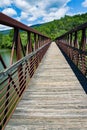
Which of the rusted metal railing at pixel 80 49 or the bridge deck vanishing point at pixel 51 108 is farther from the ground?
the rusted metal railing at pixel 80 49

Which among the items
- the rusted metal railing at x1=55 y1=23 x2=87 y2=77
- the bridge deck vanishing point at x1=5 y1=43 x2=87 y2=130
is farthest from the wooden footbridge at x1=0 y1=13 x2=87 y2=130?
the rusted metal railing at x1=55 y1=23 x2=87 y2=77

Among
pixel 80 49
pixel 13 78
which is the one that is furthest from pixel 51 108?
pixel 80 49

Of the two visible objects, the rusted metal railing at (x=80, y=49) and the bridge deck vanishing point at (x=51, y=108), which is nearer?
the bridge deck vanishing point at (x=51, y=108)

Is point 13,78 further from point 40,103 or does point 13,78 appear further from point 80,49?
point 80,49

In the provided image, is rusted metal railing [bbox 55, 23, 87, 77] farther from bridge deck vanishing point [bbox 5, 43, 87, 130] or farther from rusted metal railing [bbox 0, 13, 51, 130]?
rusted metal railing [bbox 0, 13, 51, 130]

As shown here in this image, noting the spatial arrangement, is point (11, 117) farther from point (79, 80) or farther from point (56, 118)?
point (79, 80)

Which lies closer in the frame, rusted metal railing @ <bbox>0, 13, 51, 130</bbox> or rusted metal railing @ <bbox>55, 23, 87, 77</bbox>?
rusted metal railing @ <bbox>0, 13, 51, 130</bbox>

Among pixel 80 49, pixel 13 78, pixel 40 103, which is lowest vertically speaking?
pixel 40 103

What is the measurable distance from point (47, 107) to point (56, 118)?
1.87 feet

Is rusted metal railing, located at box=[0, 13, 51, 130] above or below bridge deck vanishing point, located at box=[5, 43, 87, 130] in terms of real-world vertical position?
above

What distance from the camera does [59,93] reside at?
5254mm

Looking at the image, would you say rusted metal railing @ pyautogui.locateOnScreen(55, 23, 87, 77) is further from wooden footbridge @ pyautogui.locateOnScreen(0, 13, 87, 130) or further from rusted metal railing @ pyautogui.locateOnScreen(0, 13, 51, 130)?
rusted metal railing @ pyautogui.locateOnScreen(0, 13, 51, 130)

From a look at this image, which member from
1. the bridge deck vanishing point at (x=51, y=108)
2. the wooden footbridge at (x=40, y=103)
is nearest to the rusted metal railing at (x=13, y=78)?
the wooden footbridge at (x=40, y=103)

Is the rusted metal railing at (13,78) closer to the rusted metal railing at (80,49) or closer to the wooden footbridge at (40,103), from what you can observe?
the wooden footbridge at (40,103)
